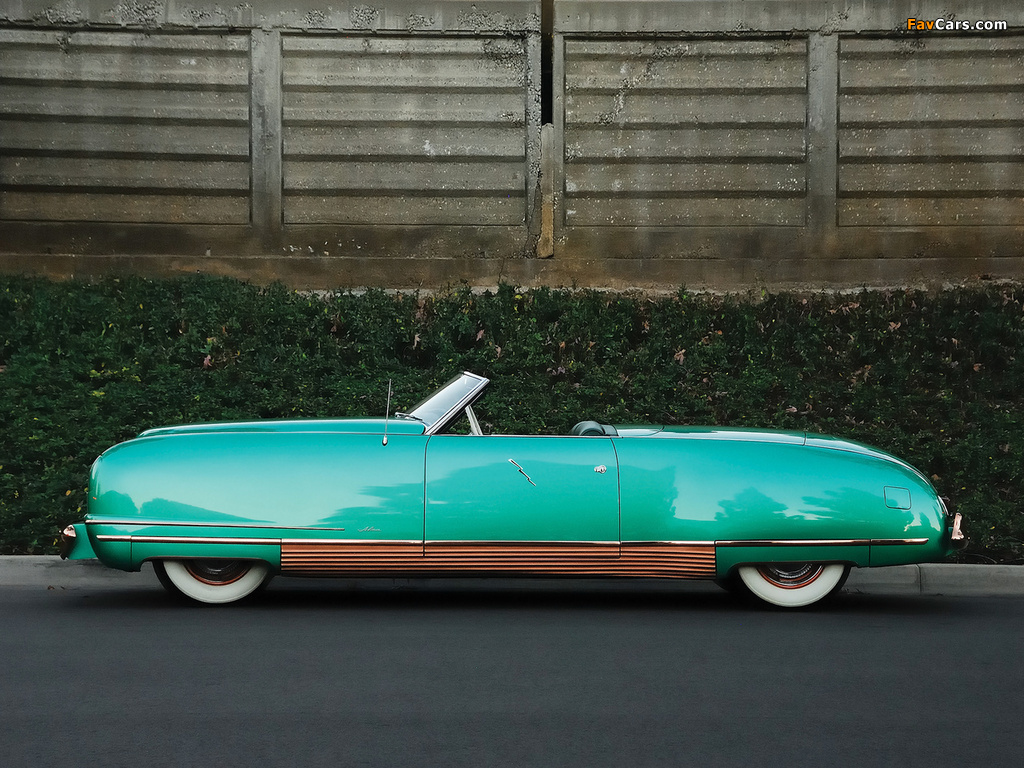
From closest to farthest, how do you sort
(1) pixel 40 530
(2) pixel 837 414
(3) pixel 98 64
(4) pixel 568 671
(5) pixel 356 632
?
(4) pixel 568 671
(5) pixel 356 632
(1) pixel 40 530
(2) pixel 837 414
(3) pixel 98 64

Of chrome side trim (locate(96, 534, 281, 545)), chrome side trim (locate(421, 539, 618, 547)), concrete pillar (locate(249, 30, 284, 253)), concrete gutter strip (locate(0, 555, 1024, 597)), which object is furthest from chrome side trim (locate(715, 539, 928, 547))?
concrete pillar (locate(249, 30, 284, 253))

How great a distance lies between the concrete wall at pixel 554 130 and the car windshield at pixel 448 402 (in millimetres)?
5376

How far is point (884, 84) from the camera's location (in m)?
12.5

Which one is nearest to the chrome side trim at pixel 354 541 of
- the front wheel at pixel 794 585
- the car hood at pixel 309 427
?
A: the car hood at pixel 309 427

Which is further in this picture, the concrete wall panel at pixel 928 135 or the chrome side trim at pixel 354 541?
the concrete wall panel at pixel 928 135

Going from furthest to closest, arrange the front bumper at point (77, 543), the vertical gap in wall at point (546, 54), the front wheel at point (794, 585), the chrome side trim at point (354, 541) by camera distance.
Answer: the vertical gap in wall at point (546, 54)
the front wheel at point (794, 585)
the front bumper at point (77, 543)
the chrome side trim at point (354, 541)

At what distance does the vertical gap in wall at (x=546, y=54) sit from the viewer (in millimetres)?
12617

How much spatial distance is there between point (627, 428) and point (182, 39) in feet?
24.5

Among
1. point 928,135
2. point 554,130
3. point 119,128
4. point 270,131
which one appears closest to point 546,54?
point 554,130

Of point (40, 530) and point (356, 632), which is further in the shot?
point (40, 530)

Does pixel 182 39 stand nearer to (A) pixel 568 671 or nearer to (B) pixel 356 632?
(B) pixel 356 632

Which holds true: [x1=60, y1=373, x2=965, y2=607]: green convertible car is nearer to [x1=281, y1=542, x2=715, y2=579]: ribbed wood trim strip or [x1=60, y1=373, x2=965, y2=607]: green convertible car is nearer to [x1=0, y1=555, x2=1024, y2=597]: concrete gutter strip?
[x1=281, y1=542, x2=715, y2=579]: ribbed wood trim strip

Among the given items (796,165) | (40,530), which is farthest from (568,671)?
(796,165)

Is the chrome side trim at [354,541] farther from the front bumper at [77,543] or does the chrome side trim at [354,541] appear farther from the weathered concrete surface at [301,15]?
the weathered concrete surface at [301,15]
